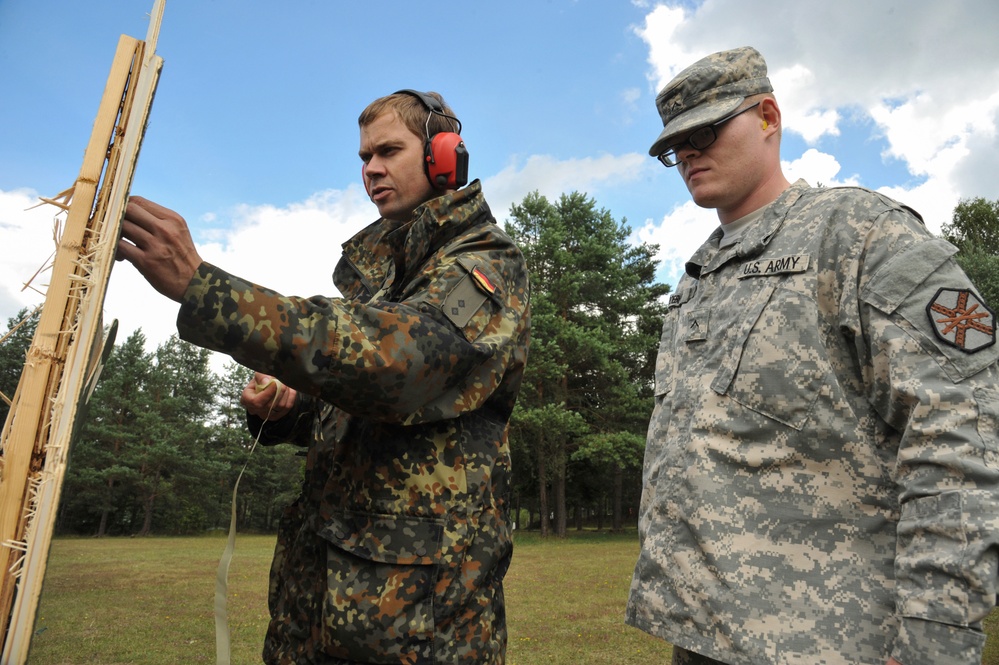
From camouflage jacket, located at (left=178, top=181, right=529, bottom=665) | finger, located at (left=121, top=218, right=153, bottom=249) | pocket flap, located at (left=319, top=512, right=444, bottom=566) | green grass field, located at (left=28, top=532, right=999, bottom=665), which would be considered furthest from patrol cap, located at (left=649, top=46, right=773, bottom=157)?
green grass field, located at (left=28, top=532, right=999, bottom=665)

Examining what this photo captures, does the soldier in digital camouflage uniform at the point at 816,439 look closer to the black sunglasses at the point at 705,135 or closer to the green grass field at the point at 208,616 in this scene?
the black sunglasses at the point at 705,135

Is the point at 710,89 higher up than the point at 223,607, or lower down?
higher up

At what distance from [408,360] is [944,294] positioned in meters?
1.30

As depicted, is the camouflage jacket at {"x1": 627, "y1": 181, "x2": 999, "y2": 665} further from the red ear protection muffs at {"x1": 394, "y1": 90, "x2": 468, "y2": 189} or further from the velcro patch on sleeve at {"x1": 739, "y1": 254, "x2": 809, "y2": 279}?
the red ear protection muffs at {"x1": 394, "y1": 90, "x2": 468, "y2": 189}

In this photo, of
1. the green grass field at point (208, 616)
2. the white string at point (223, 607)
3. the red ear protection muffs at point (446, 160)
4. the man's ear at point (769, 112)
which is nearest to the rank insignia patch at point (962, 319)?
the man's ear at point (769, 112)

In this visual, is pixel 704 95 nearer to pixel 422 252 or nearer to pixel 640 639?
pixel 422 252

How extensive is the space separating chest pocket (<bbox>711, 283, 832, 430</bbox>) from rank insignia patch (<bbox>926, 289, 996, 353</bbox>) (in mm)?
290

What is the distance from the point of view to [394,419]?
5.56 ft

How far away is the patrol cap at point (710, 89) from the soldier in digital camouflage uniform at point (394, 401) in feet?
2.34

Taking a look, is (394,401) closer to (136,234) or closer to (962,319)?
(136,234)

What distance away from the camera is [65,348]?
133 centimetres

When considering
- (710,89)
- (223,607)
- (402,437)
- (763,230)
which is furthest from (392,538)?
(710,89)

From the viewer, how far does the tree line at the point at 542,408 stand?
29156 millimetres

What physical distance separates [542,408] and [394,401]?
89.6 feet
